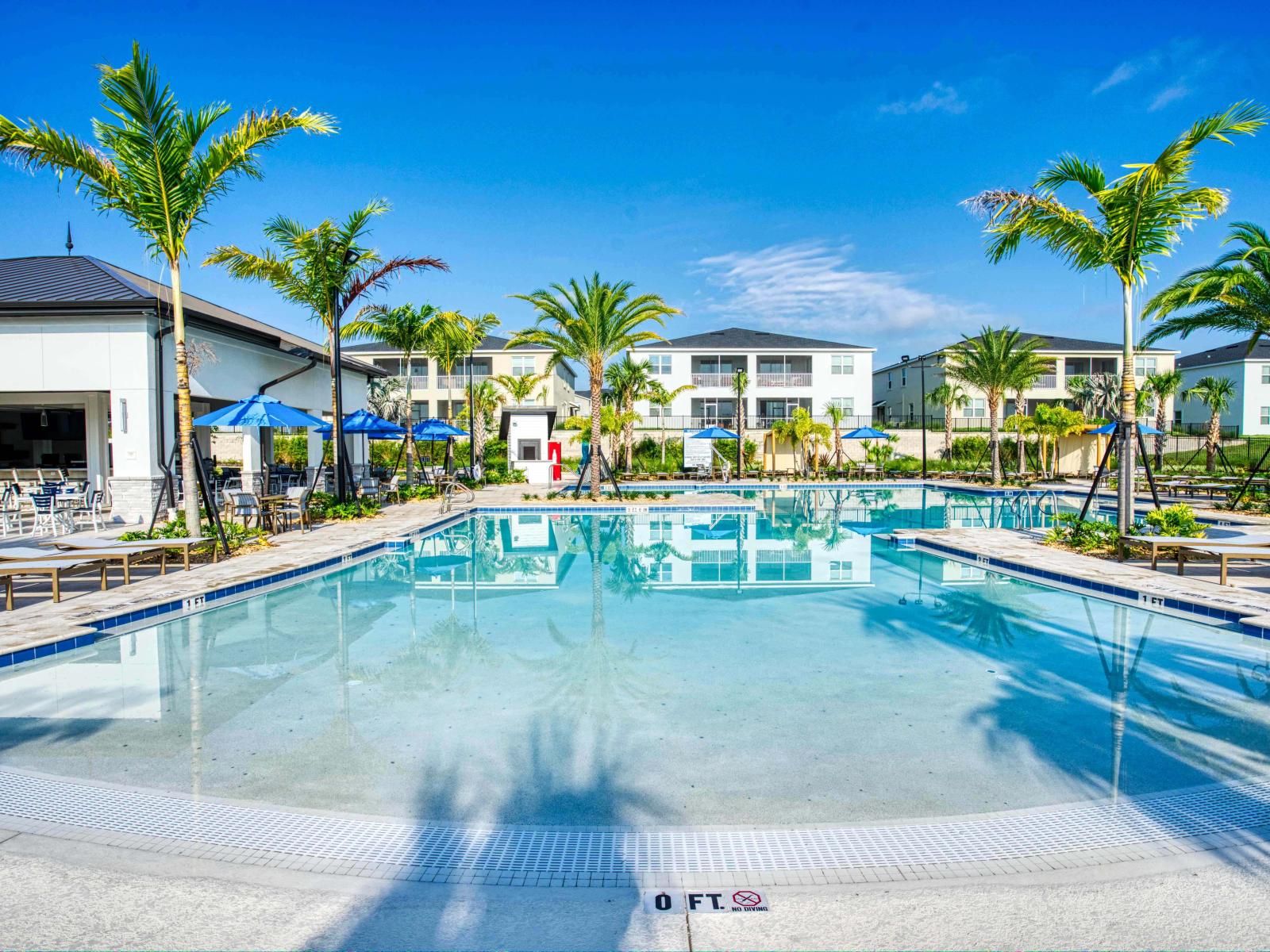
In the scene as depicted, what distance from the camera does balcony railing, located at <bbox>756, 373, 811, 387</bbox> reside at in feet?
147

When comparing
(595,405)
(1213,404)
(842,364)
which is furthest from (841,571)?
(842,364)

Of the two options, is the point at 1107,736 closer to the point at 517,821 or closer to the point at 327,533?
the point at 517,821

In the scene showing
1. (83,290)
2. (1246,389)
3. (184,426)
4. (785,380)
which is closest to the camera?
(184,426)

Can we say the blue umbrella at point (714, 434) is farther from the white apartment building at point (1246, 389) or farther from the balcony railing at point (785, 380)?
the white apartment building at point (1246, 389)

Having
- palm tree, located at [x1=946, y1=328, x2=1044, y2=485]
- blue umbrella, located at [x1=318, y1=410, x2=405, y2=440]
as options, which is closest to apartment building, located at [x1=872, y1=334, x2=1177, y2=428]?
palm tree, located at [x1=946, y1=328, x2=1044, y2=485]

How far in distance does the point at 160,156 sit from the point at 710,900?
1227 cm

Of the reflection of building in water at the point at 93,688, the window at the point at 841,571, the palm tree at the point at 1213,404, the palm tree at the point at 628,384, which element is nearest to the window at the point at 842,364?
the palm tree at the point at 628,384

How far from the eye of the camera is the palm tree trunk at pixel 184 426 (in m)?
11.2

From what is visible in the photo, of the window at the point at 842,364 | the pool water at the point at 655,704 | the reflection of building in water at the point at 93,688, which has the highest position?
the window at the point at 842,364

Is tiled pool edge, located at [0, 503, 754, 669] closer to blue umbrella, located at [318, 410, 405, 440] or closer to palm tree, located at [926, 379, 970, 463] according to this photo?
blue umbrella, located at [318, 410, 405, 440]

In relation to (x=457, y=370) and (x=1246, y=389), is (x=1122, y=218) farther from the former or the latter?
(x=1246, y=389)

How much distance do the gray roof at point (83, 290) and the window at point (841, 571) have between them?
44.4 ft

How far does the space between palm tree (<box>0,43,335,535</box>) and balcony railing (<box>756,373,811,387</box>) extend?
1402 inches

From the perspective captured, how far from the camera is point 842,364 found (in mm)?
44812
